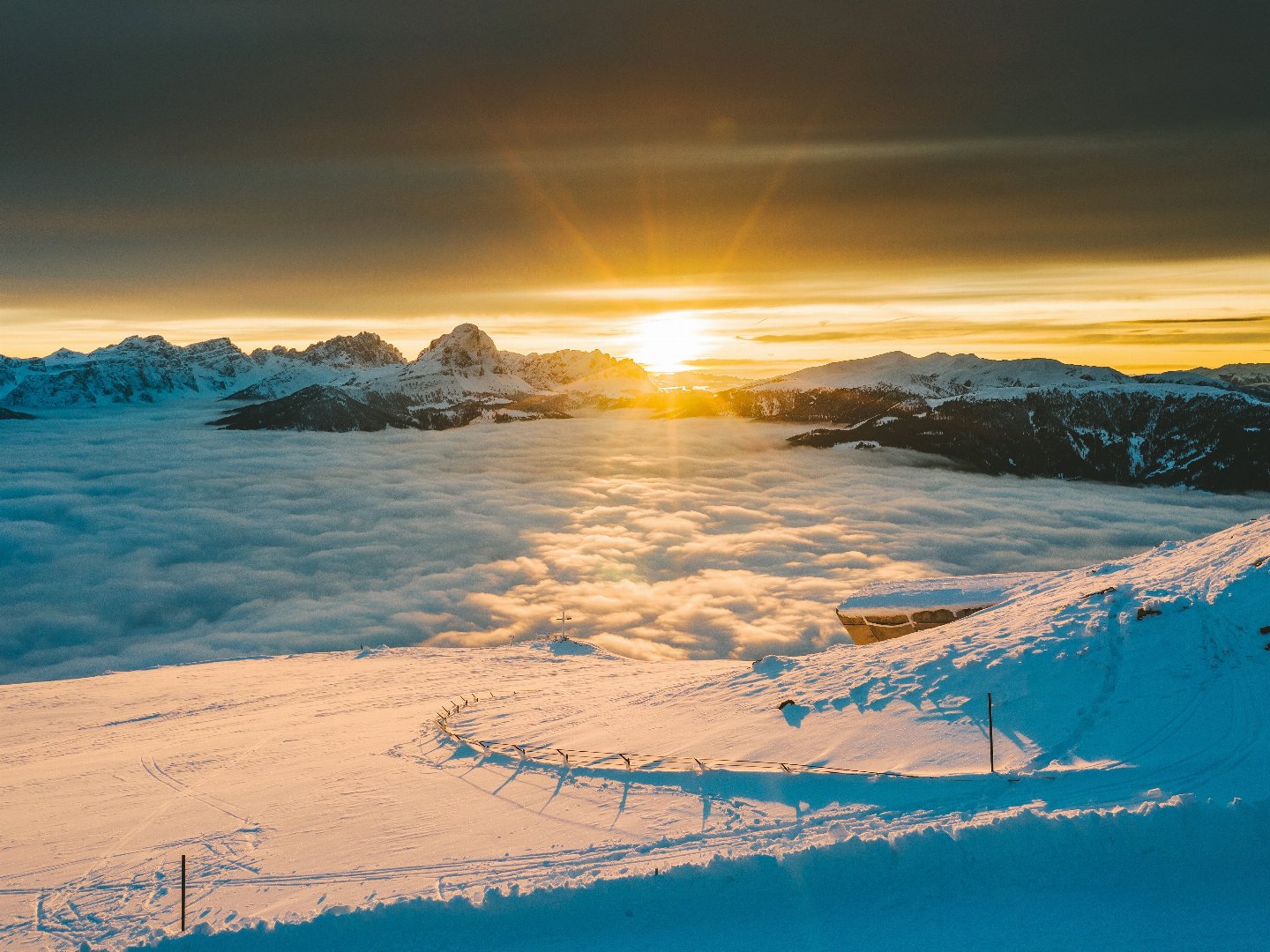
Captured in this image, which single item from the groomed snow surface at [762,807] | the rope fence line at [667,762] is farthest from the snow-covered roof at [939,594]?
the rope fence line at [667,762]

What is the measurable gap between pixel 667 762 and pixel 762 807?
3639 mm

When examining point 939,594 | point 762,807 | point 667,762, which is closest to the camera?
point 762,807

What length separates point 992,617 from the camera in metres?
29.8

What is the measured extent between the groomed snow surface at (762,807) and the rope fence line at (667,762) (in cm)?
15

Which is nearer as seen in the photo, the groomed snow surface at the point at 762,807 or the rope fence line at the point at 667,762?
the groomed snow surface at the point at 762,807

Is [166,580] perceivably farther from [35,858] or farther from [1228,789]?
[1228,789]

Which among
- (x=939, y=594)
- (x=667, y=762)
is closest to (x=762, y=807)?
(x=667, y=762)

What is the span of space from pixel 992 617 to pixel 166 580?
641ft

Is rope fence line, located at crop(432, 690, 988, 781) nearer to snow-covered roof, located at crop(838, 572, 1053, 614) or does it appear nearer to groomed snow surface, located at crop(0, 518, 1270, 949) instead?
groomed snow surface, located at crop(0, 518, 1270, 949)

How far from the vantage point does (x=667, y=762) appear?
20.4 metres

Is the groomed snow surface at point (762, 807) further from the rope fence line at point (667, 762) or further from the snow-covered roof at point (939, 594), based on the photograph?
the snow-covered roof at point (939, 594)

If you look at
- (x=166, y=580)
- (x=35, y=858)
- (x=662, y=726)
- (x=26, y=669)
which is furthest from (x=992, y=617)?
(x=166, y=580)

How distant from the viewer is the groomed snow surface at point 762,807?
1254 centimetres

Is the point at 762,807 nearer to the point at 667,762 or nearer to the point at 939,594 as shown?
the point at 667,762
